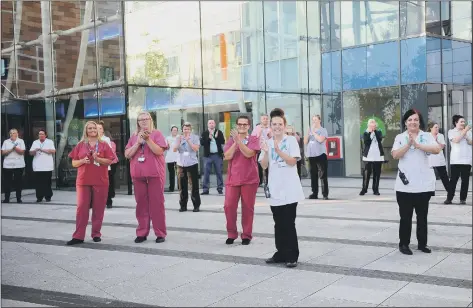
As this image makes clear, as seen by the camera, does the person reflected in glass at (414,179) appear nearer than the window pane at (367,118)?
Yes

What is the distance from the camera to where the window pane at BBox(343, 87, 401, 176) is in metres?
18.4

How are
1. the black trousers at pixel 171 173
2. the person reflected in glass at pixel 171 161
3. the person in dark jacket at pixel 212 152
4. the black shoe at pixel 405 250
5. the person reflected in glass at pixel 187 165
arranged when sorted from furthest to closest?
1. the black trousers at pixel 171 173
2. the person reflected in glass at pixel 171 161
3. the person in dark jacket at pixel 212 152
4. the person reflected in glass at pixel 187 165
5. the black shoe at pixel 405 250

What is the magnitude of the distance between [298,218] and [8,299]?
18.1 feet

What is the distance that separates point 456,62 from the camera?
58.9 ft

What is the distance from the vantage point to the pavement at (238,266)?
4699 millimetres

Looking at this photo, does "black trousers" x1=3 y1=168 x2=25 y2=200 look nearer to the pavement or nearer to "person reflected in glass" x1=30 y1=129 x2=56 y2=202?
"person reflected in glass" x1=30 y1=129 x2=56 y2=202

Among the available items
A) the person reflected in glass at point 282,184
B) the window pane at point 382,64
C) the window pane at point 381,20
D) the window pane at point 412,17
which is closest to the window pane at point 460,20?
the window pane at point 412,17

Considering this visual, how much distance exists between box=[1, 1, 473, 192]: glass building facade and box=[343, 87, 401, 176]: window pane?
0.13 ft

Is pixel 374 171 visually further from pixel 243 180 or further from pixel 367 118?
pixel 243 180

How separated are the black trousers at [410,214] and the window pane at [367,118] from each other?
11.8 m

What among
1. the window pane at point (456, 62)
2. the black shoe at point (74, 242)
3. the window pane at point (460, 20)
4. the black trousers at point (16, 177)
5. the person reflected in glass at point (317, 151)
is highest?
the window pane at point (460, 20)

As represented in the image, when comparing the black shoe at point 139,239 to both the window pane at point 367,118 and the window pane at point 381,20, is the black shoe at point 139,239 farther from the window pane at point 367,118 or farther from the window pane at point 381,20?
the window pane at point 381,20

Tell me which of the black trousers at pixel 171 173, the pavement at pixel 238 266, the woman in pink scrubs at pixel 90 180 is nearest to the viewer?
the pavement at pixel 238 266

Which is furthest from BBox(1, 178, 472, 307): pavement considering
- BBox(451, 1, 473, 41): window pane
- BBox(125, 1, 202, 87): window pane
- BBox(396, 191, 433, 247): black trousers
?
BBox(451, 1, 473, 41): window pane
